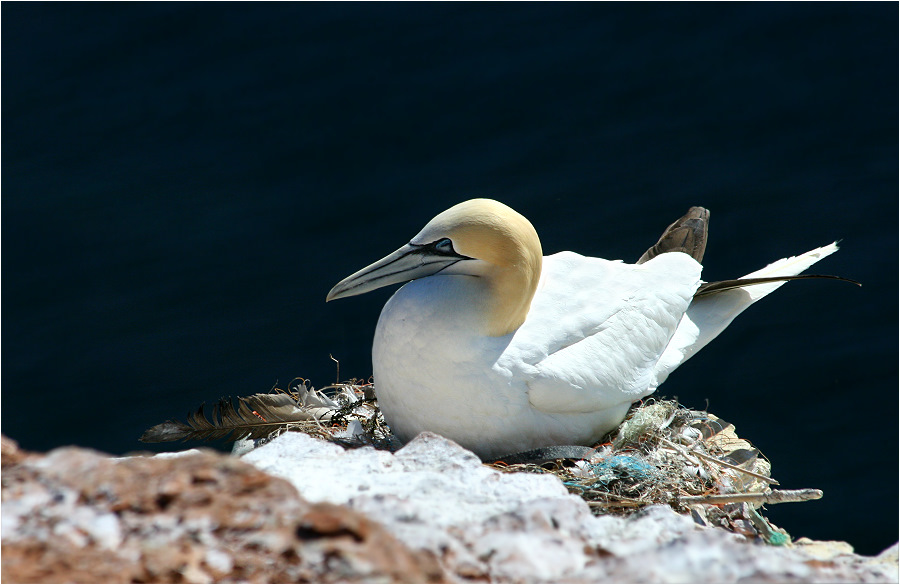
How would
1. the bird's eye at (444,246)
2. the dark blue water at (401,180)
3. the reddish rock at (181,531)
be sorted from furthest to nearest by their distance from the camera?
the dark blue water at (401,180) < the bird's eye at (444,246) < the reddish rock at (181,531)

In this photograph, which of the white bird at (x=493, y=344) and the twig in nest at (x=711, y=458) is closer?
the white bird at (x=493, y=344)

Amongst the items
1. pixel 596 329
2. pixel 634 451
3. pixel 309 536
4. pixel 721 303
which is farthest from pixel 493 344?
pixel 309 536

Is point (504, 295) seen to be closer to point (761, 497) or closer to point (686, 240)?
point (761, 497)

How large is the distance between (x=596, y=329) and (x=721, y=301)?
1.29m

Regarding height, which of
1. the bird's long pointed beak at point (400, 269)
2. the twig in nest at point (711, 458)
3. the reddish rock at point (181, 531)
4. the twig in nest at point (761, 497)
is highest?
the bird's long pointed beak at point (400, 269)

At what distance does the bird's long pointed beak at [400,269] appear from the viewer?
4805mm

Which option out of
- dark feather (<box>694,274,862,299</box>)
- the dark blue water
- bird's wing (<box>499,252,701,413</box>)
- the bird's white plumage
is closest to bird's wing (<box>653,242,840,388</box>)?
dark feather (<box>694,274,862,299</box>)

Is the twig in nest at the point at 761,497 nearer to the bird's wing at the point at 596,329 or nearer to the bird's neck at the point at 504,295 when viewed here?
the bird's wing at the point at 596,329

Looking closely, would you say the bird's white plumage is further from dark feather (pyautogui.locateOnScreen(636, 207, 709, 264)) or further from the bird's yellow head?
dark feather (pyautogui.locateOnScreen(636, 207, 709, 264))

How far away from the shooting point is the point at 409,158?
8461 mm

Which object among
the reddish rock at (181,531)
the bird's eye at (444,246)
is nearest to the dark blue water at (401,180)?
the bird's eye at (444,246)

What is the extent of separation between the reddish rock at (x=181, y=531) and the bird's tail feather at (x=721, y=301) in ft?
11.4

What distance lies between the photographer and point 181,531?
8.59ft

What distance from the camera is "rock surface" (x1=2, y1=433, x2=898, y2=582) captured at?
8.27 ft
